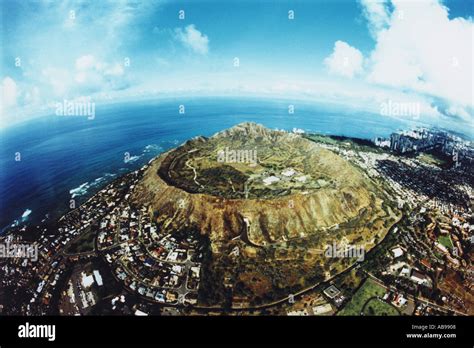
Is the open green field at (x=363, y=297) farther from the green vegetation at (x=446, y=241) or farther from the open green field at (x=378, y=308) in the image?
the green vegetation at (x=446, y=241)

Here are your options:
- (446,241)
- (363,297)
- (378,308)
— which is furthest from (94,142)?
(446,241)

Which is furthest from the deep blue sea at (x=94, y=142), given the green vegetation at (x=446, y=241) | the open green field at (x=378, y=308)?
the green vegetation at (x=446, y=241)

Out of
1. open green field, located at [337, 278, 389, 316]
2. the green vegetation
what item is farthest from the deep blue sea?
the green vegetation

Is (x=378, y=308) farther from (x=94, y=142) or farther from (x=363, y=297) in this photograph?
(x=94, y=142)

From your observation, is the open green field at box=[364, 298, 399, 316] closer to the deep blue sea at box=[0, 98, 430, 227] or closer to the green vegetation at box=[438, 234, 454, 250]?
the green vegetation at box=[438, 234, 454, 250]

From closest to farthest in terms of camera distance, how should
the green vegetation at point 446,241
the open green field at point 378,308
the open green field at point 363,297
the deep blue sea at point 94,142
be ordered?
the open green field at point 378,308 < the open green field at point 363,297 < the green vegetation at point 446,241 < the deep blue sea at point 94,142

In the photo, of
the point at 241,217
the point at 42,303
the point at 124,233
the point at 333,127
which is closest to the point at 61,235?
the point at 124,233
